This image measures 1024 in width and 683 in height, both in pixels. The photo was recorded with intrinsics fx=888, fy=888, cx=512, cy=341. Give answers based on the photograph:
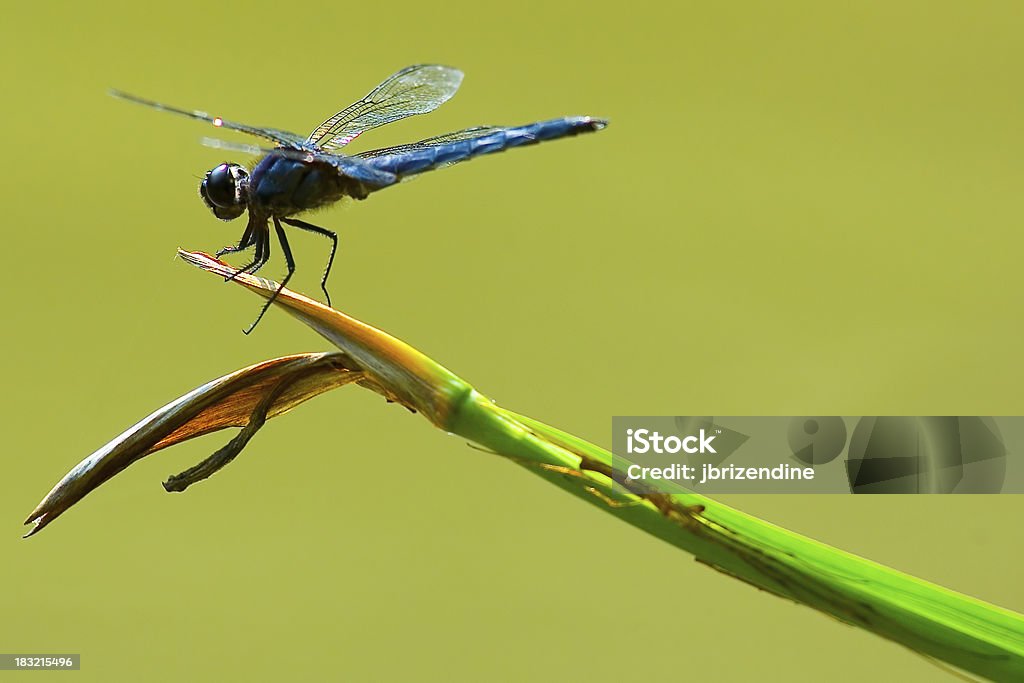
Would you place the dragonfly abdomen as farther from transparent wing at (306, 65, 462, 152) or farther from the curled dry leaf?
the curled dry leaf

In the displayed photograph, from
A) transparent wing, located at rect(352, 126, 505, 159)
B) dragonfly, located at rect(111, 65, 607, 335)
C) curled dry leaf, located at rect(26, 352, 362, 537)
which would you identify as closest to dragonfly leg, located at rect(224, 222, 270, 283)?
dragonfly, located at rect(111, 65, 607, 335)

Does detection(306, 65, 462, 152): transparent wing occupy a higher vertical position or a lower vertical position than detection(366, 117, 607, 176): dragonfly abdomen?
higher

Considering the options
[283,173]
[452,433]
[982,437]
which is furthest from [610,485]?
[982,437]

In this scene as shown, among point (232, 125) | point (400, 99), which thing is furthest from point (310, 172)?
point (400, 99)

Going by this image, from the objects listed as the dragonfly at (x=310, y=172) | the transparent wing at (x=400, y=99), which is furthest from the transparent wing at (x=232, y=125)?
the transparent wing at (x=400, y=99)

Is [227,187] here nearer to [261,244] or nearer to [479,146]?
[261,244]

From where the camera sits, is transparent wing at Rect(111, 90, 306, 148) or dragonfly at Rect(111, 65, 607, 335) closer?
transparent wing at Rect(111, 90, 306, 148)
